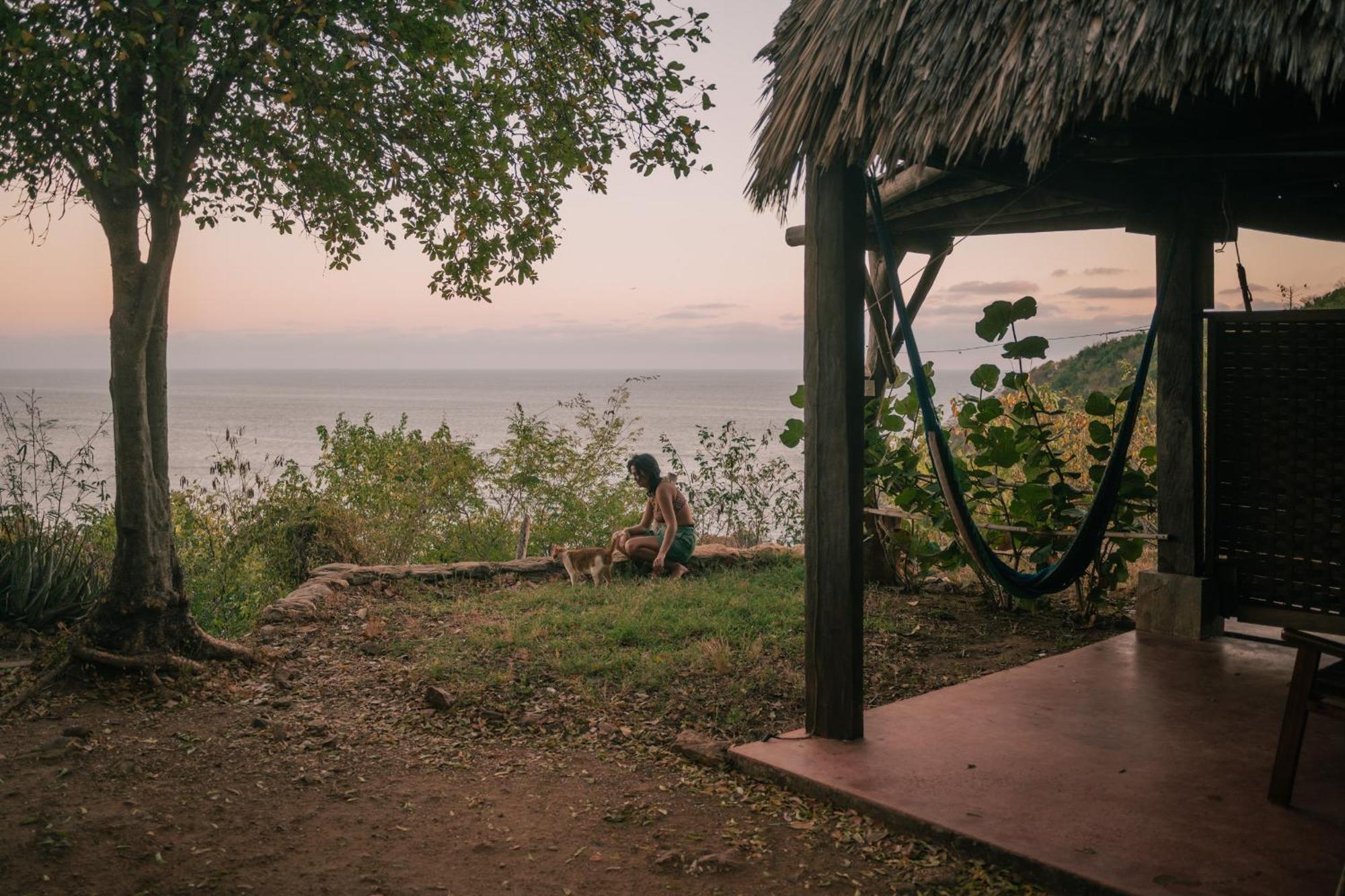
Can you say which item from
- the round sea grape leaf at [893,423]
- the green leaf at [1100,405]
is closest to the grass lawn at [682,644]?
the round sea grape leaf at [893,423]

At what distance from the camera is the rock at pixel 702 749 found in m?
3.20

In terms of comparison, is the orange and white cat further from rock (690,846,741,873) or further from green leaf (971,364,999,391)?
rock (690,846,741,873)

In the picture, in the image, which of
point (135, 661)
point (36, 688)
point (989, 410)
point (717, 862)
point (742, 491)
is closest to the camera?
point (717, 862)

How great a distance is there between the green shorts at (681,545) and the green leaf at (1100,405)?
271 centimetres

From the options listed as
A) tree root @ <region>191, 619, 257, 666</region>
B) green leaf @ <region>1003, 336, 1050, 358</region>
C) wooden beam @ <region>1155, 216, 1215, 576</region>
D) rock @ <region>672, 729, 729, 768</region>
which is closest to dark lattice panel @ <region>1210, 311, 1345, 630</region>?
wooden beam @ <region>1155, 216, 1215, 576</region>

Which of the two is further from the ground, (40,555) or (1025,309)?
(1025,309)

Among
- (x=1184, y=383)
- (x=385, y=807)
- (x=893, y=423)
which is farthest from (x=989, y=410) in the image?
(x=385, y=807)

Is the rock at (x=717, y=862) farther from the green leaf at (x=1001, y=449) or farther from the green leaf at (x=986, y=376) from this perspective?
the green leaf at (x=986, y=376)

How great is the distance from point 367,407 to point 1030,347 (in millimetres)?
54599

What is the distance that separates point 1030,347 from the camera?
196 inches

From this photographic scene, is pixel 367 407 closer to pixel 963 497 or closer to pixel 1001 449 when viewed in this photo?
pixel 1001 449

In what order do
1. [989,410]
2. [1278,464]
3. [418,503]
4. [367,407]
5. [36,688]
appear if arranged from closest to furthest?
1. [36,688]
2. [1278,464]
3. [989,410]
4. [418,503]
5. [367,407]

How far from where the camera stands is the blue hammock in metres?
3.24

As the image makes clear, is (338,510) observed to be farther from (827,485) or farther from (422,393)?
(422,393)
